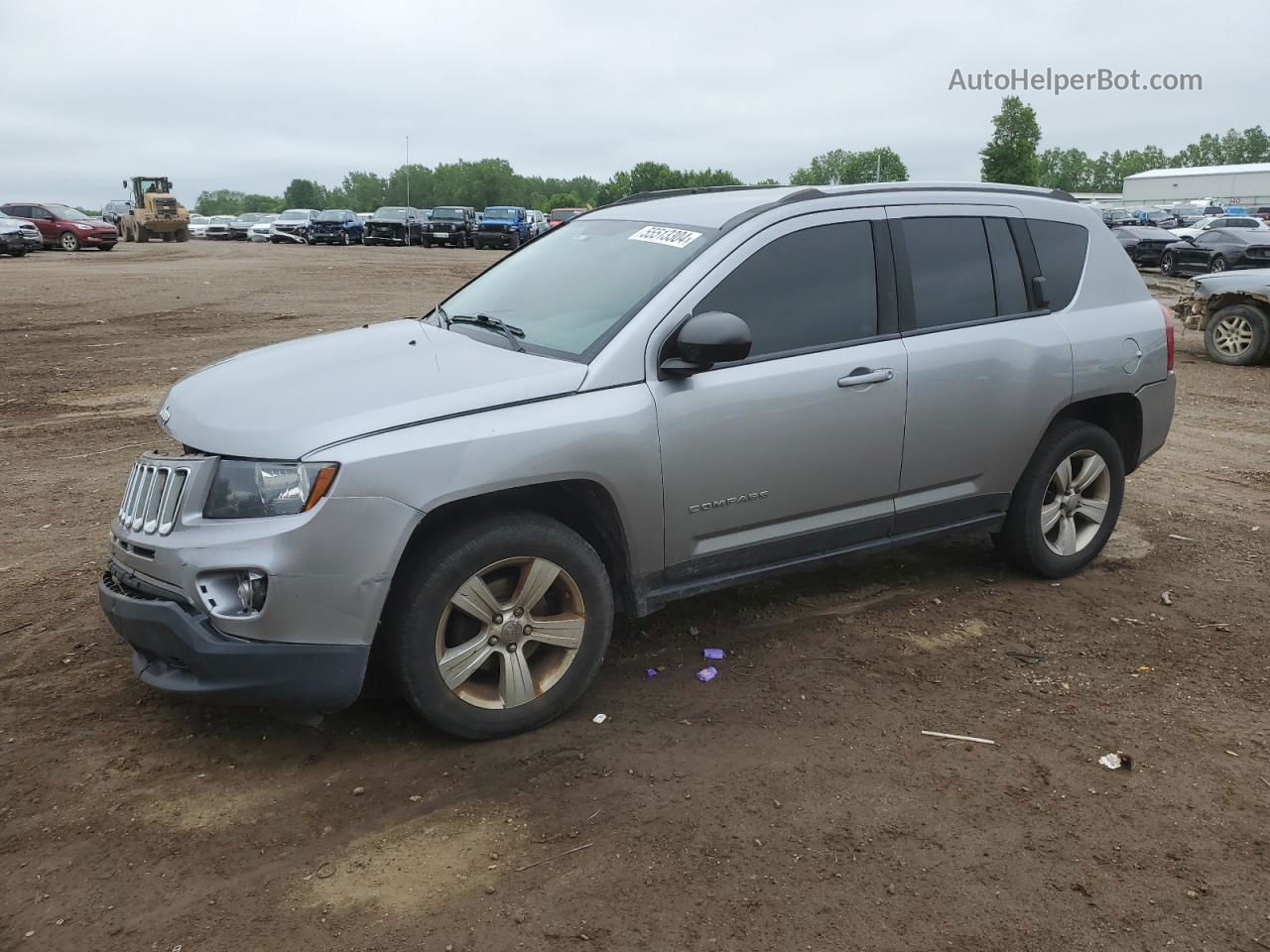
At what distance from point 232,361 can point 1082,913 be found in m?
3.59

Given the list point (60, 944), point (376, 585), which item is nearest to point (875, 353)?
point (376, 585)

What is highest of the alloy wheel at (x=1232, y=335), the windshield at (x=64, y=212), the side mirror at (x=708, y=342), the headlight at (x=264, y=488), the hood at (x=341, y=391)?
the windshield at (x=64, y=212)

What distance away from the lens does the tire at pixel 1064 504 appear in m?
5.06

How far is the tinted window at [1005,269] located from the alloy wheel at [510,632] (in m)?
2.58

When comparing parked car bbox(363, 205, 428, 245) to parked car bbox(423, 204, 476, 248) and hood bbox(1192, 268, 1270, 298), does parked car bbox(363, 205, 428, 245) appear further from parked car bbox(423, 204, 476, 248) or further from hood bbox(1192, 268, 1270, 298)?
hood bbox(1192, 268, 1270, 298)

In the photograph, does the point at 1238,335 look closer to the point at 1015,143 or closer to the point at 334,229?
the point at 334,229

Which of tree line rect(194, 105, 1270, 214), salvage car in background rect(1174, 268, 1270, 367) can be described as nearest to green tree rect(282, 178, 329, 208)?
tree line rect(194, 105, 1270, 214)

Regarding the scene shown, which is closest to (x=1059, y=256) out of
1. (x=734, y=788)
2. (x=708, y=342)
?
(x=708, y=342)

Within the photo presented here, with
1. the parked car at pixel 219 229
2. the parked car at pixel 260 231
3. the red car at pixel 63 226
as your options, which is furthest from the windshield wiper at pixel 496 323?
the parked car at pixel 219 229

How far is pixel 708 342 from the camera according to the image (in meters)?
3.71

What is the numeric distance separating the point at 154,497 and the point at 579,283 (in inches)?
72.4

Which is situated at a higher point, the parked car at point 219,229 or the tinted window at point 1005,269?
the parked car at point 219,229

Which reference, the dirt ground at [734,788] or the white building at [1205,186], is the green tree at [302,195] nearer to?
the white building at [1205,186]

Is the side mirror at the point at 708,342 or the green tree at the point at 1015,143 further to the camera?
the green tree at the point at 1015,143
